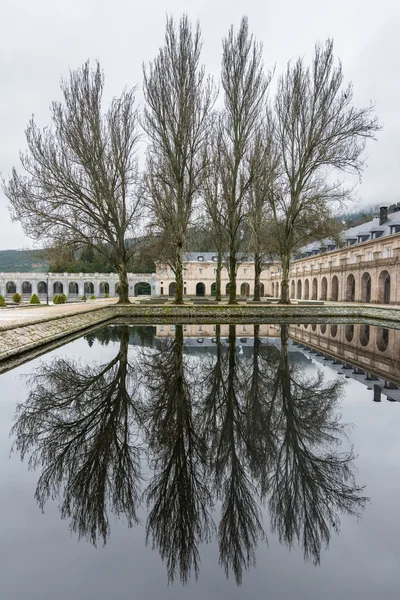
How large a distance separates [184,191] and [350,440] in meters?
20.2

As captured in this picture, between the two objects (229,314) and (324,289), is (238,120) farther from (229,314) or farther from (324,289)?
(324,289)

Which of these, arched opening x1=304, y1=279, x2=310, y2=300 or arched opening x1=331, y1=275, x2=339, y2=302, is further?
arched opening x1=304, y1=279, x2=310, y2=300

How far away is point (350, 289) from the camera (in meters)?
40.8

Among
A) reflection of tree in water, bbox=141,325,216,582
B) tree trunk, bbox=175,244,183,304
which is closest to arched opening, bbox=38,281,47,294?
tree trunk, bbox=175,244,183,304

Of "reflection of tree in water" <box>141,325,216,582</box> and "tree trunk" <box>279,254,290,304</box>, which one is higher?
"tree trunk" <box>279,254,290,304</box>

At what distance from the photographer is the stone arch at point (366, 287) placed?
37062mm

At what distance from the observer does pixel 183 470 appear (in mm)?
3518

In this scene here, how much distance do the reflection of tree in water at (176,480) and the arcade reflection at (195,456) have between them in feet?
0.04

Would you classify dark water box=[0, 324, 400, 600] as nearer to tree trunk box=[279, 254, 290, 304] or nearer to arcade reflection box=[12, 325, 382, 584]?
arcade reflection box=[12, 325, 382, 584]

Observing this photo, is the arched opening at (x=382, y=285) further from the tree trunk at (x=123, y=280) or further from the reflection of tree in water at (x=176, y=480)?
the reflection of tree in water at (x=176, y=480)

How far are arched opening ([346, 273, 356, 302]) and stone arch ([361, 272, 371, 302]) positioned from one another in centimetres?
197

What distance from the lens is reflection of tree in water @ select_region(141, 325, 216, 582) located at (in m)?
2.54

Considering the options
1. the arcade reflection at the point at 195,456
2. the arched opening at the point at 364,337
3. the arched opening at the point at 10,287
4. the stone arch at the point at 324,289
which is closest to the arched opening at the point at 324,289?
the stone arch at the point at 324,289

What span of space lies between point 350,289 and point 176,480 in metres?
41.7
